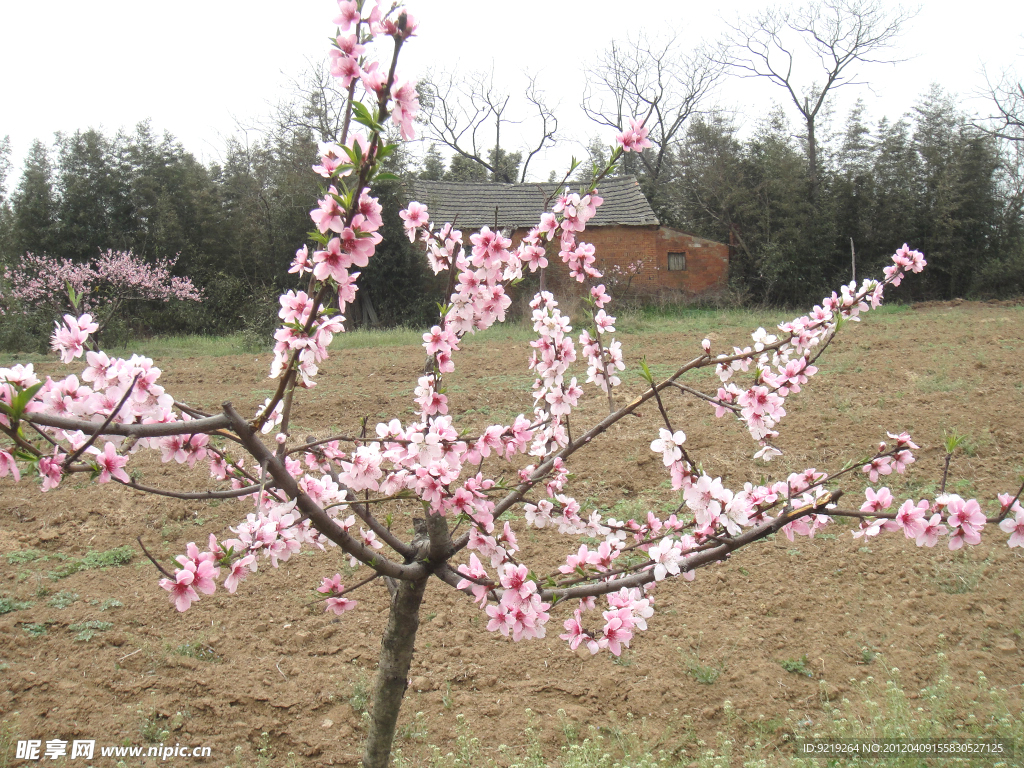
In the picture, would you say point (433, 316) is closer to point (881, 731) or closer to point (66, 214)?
point (66, 214)

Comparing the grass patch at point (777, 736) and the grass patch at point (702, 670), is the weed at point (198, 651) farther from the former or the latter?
the grass patch at point (702, 670)

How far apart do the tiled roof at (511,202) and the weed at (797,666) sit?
1510 centimetres

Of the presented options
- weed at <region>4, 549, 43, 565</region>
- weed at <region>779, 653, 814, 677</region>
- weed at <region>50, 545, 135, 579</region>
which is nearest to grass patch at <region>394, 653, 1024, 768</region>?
weed at <region>779, 653, 814, 677</region>

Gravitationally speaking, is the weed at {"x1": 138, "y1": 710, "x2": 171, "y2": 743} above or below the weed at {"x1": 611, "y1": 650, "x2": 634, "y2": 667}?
below

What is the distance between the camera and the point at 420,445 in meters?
1.67

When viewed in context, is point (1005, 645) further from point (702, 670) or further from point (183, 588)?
point (183, 588)

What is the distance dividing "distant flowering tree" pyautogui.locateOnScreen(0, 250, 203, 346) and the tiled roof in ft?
20.7

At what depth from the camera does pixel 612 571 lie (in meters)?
1.81

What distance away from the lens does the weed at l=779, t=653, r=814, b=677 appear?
297 cm

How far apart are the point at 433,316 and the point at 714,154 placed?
35.5 ft

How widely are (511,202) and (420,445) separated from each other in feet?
61.1

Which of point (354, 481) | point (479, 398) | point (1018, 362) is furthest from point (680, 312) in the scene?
point (354, 481)

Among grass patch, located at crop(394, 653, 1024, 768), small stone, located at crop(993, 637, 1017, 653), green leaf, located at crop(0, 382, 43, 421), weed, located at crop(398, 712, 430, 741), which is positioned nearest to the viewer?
green leaf, located at crop(0, 382, 43, 421)

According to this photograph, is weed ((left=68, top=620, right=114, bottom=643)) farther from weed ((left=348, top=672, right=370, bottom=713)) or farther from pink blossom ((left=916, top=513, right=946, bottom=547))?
pink blossom ((left=916, top=513, right=946, bottom=547))
